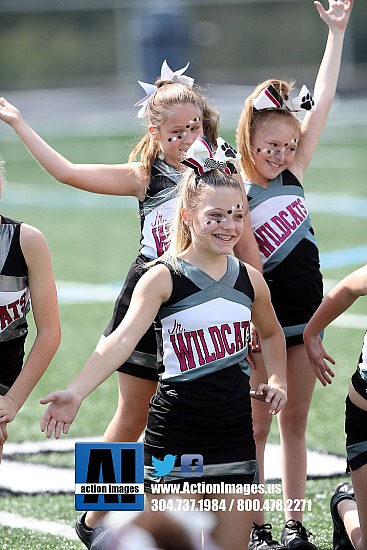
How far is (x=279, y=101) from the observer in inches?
183

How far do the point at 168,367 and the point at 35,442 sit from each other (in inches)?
94.7

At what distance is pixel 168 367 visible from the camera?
12.4 ft

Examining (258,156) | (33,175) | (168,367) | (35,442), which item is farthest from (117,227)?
(168,367)

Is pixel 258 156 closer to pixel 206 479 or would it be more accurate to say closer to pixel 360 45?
pixel 206 479

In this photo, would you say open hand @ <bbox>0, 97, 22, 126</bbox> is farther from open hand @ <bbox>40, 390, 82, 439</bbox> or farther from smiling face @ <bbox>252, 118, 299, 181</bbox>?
open hand @ <bbox>40, 390, 82, 439</bbox>

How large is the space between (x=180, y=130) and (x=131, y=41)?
1013 inches

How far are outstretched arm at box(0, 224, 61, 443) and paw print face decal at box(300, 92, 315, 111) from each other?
1398 mm

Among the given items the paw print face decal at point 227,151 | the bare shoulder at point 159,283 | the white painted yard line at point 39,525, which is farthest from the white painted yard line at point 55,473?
the paw print face decal at point 227,151

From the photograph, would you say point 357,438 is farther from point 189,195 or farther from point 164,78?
point 164,78

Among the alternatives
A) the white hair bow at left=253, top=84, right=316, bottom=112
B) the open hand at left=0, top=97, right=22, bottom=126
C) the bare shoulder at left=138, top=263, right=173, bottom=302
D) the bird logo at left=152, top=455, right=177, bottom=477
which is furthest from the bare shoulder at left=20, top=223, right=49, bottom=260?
the white hair bow at left=253, top=84, right=316, bottom=112

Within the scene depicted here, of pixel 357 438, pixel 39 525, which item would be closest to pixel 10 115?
pixel 39 525

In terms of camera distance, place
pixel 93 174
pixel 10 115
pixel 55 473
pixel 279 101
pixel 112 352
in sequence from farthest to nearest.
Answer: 1. pixel 55 473
2. pixel 279 101
3. pixel 93 174
4. pixel 10 115
5. pixel 112 352

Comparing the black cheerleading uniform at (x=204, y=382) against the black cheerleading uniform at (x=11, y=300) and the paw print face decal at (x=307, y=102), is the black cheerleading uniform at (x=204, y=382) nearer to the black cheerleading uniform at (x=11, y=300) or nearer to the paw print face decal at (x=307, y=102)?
the black cheerleading uniform at (x=11, y=300)

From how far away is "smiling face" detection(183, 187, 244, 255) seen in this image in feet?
12.5
